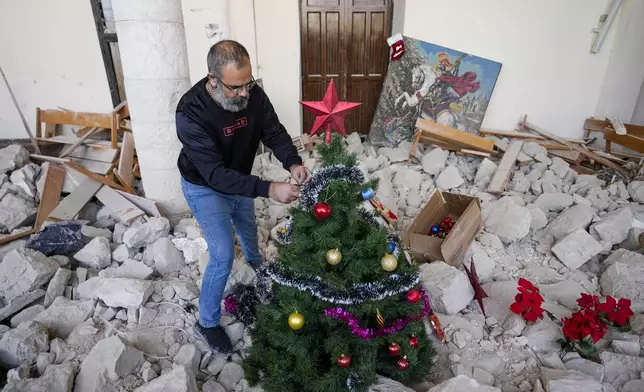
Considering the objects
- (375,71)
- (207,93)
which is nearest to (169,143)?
(207,93)

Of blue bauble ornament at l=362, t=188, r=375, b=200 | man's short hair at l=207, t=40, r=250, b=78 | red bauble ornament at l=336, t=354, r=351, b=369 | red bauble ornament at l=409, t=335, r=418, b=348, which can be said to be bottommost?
red bauble ornament at l=409, t=335, r=418, b=348

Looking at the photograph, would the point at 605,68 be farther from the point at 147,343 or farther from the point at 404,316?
the point at 147,343

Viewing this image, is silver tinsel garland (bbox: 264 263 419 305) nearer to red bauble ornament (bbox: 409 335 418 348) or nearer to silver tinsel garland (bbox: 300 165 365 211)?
red bauble ornament (bbox: 409 335 418 348)

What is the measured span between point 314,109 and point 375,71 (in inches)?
181

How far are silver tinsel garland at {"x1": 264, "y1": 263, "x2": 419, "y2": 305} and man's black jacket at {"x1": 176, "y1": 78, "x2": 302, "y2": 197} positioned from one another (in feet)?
1.86

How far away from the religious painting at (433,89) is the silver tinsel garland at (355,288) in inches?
182

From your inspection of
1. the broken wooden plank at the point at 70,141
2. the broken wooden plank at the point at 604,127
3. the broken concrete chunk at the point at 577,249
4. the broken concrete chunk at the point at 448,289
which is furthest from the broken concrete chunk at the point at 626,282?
the broken wooden plank at the point at 70,141

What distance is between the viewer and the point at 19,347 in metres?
2.59

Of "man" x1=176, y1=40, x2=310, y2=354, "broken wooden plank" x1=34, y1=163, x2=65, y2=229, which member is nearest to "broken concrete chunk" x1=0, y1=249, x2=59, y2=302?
"broken wooden plank" x1=34, y1=163, x2=65, y2=229

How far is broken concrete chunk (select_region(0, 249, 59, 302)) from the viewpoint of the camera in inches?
125

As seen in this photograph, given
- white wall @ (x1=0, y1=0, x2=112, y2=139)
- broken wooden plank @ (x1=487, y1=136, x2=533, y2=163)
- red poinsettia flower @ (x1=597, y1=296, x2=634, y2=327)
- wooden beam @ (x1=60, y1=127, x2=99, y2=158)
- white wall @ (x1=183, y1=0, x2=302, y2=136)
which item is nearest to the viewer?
red poinsettia flower @ (x1=597, y1=296, x2=634, y2=327)

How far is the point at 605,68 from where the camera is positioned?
6191 mm

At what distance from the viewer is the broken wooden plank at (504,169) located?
5.05 meters

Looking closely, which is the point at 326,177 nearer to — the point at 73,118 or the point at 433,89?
the point at 433,89
